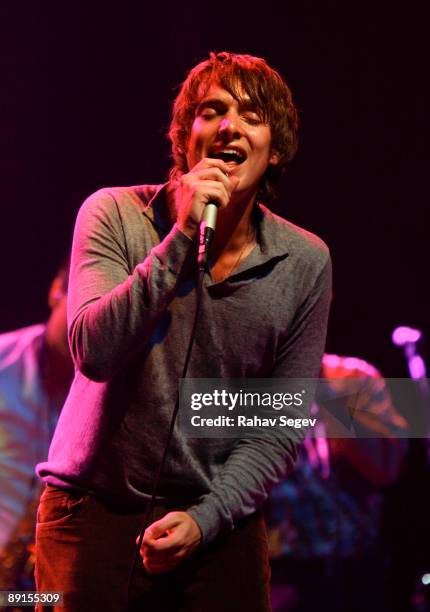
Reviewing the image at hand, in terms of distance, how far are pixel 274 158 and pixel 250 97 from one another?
0.18 metres

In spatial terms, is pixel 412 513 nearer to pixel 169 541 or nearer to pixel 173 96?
pixel 173 96

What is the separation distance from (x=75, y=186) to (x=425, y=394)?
1.81 metres

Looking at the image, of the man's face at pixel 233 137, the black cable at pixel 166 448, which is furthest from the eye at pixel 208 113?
the black cable at pixel 166 448

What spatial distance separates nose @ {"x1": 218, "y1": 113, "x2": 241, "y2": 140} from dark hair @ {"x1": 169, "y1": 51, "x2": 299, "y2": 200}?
0.23 feet

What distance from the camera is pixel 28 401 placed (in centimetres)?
328

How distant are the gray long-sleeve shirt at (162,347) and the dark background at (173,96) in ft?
5.23

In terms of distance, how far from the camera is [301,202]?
137 inches

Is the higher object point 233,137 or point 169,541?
point 233,137

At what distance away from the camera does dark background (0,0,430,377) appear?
3.20m

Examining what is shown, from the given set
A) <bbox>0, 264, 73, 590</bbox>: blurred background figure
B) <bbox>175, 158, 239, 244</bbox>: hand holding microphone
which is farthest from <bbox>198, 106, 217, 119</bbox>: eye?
<bbox>0, 264, 73, 590</bbox>: blurred background figure

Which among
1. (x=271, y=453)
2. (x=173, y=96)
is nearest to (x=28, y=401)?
(x=173, y=96)

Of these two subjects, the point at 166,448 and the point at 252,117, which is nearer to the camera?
the point at 166,448

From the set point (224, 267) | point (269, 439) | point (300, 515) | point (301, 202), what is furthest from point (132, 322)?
point (300, 515)

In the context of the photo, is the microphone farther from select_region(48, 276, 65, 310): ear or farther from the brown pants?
select_region(48, 276, 65, 310): ear
